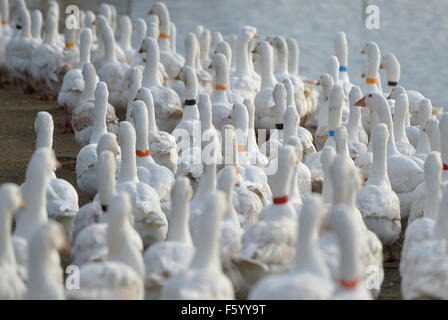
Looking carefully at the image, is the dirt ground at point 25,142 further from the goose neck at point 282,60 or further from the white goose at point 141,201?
the goose neck at point 282,60

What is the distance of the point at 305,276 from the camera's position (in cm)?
613

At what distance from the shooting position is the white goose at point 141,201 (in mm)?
7941

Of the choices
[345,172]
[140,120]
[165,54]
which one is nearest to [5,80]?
[165,54]

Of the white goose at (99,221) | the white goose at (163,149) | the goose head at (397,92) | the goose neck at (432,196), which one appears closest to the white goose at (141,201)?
the white goose at (99,221)

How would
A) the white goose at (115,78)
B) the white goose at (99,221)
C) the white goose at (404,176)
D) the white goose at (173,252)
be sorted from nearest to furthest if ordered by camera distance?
the white goose at (173,252)
the white goose at (99,221)
the white goose at (404,176)
the white goose at (115,78)

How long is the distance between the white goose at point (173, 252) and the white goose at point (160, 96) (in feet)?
14.2

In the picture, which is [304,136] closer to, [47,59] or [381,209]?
[381,209]

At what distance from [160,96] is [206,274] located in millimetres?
5632

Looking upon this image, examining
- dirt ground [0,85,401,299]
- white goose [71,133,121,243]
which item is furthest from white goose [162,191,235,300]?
dirt ground [0,85,401,299]

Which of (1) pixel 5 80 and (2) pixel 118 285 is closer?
(2) pixel 118 285

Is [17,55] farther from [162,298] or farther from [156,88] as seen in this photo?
[162,298]

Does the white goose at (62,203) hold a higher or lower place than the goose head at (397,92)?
lower

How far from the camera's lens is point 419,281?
21.6 ft
